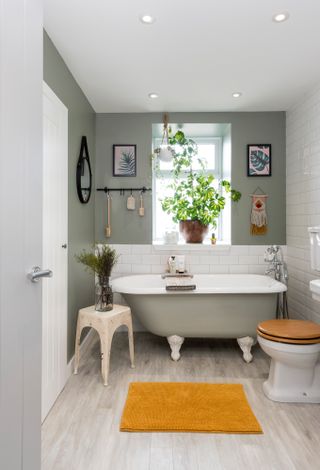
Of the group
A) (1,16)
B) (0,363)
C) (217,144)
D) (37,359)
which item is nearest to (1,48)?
(1,16)

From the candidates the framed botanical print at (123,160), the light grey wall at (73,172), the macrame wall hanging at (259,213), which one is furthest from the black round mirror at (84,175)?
the macrame wall hanging at (259,213)

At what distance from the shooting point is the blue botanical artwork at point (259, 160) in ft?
12.3

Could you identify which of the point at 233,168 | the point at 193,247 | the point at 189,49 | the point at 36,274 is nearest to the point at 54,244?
the point at 36,274

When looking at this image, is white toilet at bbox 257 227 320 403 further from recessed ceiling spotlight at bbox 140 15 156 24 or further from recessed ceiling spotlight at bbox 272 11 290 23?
recessed ceiling spotlight at bbox 140 15 156 24

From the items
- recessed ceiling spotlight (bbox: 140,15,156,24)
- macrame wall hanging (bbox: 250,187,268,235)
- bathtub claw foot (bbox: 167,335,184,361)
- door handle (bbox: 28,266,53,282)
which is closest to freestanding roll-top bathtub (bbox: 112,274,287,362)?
bathtub claw foot (bbox: 167,335,184,361)

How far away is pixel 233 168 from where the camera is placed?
3764 mm

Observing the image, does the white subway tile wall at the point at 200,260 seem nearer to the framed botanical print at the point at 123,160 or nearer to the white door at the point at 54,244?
the framed botanical print at the point at 123,160

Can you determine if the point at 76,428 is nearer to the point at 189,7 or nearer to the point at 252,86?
the point at 189,7

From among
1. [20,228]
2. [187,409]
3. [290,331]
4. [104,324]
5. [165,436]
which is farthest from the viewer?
[104,324]

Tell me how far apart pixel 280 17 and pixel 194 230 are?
7.19 ft

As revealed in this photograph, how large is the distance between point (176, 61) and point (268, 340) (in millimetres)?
2177

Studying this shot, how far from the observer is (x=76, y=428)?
6.57ft

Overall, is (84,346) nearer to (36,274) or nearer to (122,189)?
(122,189)

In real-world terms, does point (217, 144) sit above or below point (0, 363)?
above
